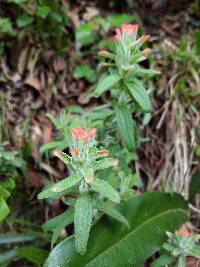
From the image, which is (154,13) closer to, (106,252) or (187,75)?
(187,75)

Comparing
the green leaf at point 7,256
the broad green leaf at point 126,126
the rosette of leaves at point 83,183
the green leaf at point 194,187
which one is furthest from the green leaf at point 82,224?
the green leaf at point 194,187

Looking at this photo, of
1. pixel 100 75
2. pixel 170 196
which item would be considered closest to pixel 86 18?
pixel 100 75

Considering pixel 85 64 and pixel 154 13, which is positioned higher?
pixel 154 13

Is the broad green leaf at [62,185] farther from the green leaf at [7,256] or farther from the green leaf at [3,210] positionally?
the green leaf at [7,256]

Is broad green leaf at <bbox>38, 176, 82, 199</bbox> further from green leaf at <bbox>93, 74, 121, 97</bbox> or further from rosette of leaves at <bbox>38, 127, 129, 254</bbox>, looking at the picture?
green leaf at <bbox>93, 74, 121, 97</bbox>

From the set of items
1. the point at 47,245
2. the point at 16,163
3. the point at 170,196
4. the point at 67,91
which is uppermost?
the point at 67,91

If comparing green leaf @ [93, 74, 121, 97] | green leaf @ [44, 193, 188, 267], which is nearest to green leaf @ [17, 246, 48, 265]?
green leaf @ [44, 193, 188, 267]
